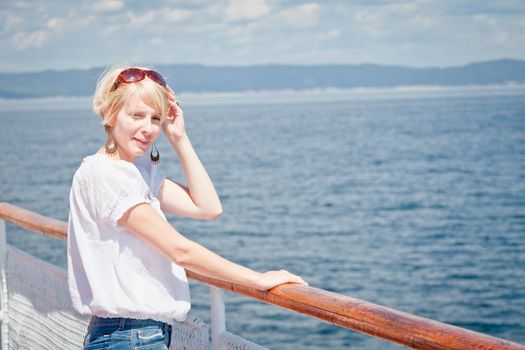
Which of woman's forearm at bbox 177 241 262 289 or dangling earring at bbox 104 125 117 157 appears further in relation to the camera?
dangling earring at bbox 104 125 117 157

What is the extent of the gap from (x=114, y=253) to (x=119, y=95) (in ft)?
1.32

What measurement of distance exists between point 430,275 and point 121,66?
21.4 m

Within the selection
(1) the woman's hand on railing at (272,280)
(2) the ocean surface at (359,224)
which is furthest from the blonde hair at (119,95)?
(2) the ocean surface at (359,224)

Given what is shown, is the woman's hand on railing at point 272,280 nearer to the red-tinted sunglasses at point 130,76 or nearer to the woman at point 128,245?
the woman at point 128,245

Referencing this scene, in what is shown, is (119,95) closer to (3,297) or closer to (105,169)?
(105,169)

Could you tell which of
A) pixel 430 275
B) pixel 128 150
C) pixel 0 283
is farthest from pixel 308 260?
pixel 128 150

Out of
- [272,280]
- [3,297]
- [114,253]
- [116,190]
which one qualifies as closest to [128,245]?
[114,253]

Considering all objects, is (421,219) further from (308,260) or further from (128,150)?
(128,150)

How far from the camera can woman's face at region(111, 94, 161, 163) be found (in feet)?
7.16

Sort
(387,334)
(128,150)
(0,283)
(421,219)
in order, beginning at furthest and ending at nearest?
(421,219), (0,283), (128,150), (387,334)

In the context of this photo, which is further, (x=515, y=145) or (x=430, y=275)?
(x=515, y=145)

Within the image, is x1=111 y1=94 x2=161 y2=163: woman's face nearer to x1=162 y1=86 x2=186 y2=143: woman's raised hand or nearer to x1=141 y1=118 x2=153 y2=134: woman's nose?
x1=141 y1=118 x2=153 y2=134: woman's nose

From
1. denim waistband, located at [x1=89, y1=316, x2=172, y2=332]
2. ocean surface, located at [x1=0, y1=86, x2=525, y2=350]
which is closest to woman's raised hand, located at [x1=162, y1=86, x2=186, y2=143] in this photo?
denim waistband, located at [x1=89, y1=316, x2=172, y2=332]

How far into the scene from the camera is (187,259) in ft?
6.75
